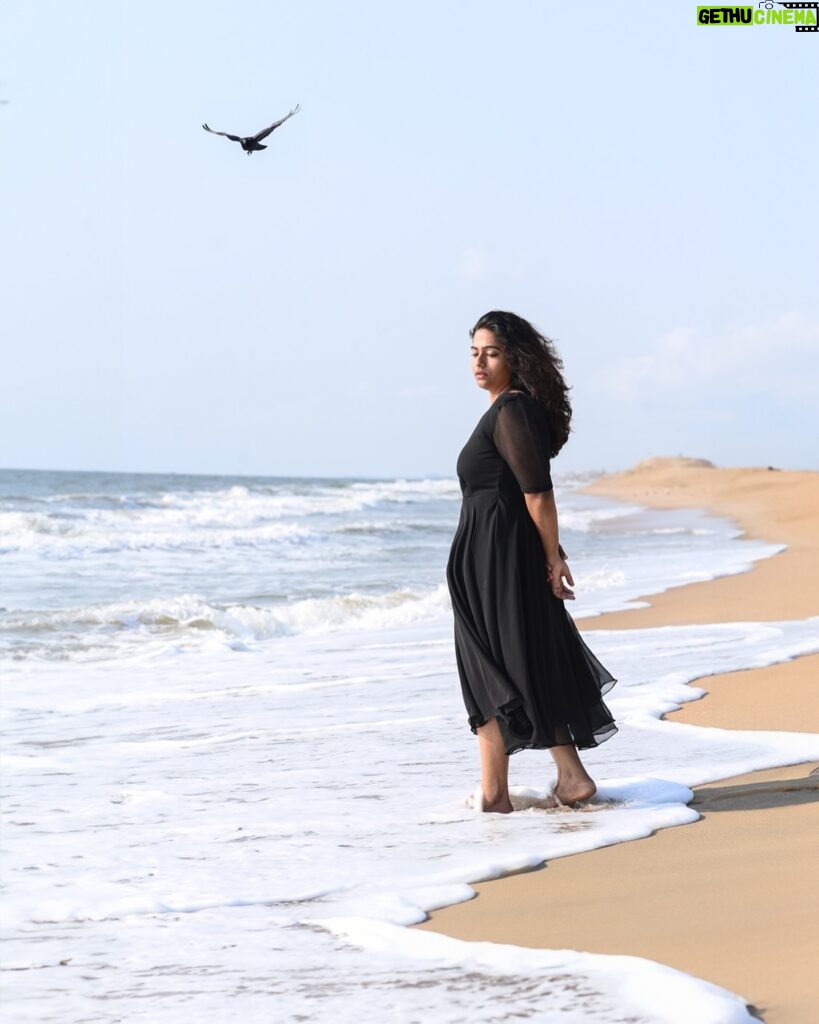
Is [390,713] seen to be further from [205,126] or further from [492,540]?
[205,126]

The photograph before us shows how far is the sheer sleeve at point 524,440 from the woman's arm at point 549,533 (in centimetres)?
4

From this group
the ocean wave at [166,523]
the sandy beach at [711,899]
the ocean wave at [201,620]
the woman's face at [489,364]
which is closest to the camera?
the sandy beach at [711,899]

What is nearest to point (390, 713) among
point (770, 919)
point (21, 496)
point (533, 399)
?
point (533, 399)

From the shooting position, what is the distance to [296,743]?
588 cm

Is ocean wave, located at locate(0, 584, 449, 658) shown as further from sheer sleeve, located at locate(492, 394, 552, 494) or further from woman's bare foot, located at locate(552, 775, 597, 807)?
sheer sleeve, located at locate(492, 394, 552, 494)

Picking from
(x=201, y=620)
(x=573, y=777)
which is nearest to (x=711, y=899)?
(x=573, y=777)

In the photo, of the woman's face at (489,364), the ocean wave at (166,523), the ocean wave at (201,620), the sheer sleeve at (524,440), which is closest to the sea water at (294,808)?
the ocean wave at (201,620)

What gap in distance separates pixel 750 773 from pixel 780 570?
33.5 feet

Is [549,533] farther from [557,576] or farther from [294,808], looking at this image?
[294,808]

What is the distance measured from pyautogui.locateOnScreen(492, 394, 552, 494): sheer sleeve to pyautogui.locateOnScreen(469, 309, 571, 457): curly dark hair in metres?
0.06

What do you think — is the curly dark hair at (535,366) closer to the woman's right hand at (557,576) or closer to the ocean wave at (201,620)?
the woman's right hand at (557,576)

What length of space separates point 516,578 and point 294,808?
47.2 inches

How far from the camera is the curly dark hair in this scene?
4.23 meters

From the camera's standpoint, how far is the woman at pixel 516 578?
4.20 m
